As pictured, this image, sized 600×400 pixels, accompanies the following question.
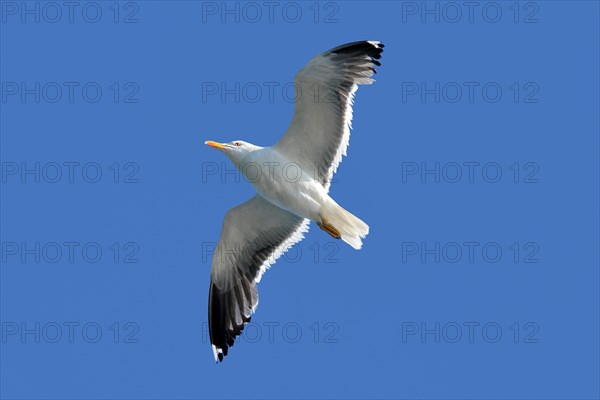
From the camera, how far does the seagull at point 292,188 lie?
38.0 ft

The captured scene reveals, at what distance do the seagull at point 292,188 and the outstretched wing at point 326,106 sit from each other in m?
0.01

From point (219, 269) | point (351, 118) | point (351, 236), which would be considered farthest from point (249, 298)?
point (351, 118)

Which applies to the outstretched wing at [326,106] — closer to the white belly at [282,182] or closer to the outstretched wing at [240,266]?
the white belly at [282,182]

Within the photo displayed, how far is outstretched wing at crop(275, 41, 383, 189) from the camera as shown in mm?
11500

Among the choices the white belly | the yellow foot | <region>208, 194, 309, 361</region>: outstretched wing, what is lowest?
<region>208, 194, 309, 361</region>: outstretched wing

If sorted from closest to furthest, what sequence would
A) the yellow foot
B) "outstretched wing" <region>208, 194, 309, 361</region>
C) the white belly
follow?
the white belly
the yellow foot
"outstretched wing" <region>208, 194, 309, 361</region>

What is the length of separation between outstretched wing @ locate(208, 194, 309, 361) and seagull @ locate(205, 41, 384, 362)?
0.04 feet

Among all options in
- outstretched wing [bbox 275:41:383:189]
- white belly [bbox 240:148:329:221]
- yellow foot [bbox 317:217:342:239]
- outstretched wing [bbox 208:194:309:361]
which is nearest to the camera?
outstretched wing [bbox 275:41:383:189]

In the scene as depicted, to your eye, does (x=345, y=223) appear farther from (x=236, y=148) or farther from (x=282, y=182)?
(x=236, y=148)

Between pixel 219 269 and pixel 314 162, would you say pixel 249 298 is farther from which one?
pixel 314 162

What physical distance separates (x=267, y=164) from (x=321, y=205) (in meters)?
0.75

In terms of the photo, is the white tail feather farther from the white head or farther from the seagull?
the white head

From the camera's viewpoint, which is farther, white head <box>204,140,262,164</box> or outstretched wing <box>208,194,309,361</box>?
outstretched wing <box>208,194,309,361</box>

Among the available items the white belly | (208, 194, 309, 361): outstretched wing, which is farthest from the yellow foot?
(208, 194, 309, 361): outstretched wing
